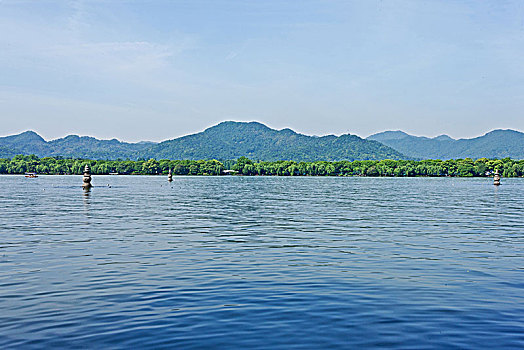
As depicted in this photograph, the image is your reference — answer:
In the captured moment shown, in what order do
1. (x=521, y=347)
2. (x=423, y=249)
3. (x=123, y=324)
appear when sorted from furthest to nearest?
(x=423, y=249), (x=123, y=324), (x=521, y=347)

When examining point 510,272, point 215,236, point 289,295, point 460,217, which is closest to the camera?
point 289,295

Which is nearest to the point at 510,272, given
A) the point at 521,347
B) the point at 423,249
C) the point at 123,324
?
the point at 423,249

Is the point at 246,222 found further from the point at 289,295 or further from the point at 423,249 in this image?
the point at 289,295

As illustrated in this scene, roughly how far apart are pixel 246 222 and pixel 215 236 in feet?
33.4

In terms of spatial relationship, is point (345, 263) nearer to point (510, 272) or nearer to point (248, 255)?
point (248, 255)

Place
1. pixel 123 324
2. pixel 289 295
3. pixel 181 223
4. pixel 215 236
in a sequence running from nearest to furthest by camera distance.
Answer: pixel 123 324
pixel 289 295
pixel 215 236
pixel 181 223

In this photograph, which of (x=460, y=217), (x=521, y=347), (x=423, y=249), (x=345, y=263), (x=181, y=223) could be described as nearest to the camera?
(x=521, y=347)

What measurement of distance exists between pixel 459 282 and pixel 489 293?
1875mm

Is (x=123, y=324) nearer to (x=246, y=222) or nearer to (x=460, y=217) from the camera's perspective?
(x=246, y=222)

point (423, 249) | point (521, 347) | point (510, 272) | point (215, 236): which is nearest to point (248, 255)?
point (215, 236)

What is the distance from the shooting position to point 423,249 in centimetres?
2928

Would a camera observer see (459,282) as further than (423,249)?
No

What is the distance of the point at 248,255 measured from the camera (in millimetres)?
26766

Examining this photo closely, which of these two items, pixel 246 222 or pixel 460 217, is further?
pixel 460 217
